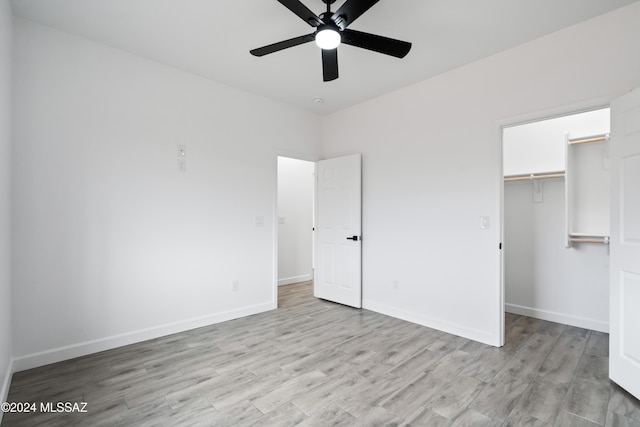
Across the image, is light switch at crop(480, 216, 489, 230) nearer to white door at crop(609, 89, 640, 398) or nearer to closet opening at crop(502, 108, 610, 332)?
closet opening at crop(502, 108, 610, 332)

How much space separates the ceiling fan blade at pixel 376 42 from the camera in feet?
6.76

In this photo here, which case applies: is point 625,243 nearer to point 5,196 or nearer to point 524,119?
point 524,119

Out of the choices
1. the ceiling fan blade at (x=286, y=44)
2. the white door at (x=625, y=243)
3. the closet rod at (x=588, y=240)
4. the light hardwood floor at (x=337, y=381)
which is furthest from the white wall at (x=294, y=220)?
the white door at (x=625, y=243)

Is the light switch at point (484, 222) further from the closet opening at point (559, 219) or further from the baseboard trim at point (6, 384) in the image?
the baseboard trim at point (6, 384)

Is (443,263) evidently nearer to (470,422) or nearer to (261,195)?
(470,422)

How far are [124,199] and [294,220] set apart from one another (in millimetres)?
3151

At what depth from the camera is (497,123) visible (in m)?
2.94

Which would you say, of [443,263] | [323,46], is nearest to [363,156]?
[443,263]

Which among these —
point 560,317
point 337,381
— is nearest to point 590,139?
point 560,317

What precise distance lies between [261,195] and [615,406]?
367cm

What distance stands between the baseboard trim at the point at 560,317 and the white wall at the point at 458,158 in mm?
1216

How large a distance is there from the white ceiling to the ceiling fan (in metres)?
0.36

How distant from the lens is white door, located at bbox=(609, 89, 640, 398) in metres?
2.06

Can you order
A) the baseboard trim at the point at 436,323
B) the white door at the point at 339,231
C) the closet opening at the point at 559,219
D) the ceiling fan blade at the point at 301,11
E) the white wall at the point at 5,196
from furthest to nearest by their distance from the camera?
the white door at the point at 339,231 → the closet opening at the point at 559,219 → the baseboard trim at the point at 436,323 → the white wall at the point at 5,196 → the ceiling fan blade at the point at 301,11
